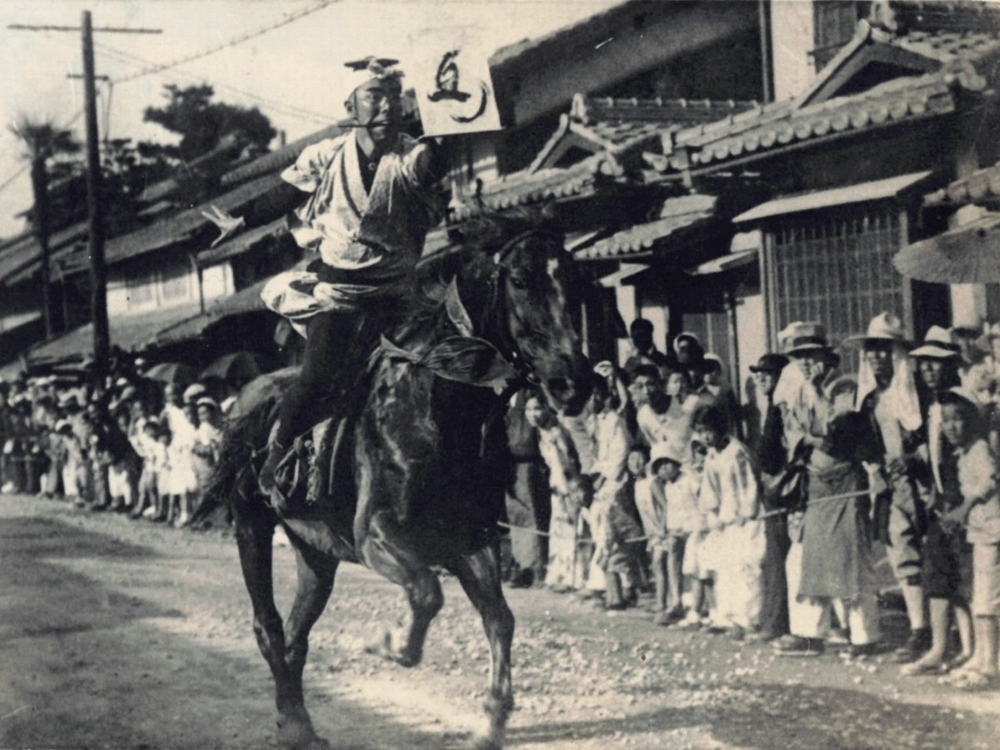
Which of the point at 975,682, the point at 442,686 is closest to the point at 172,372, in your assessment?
the point at 442,686

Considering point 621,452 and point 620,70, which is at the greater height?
point 620,70

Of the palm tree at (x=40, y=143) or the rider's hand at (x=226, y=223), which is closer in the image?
the rider's hand at (x=226, y=223)

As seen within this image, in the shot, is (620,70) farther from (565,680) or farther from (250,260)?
(565,680)

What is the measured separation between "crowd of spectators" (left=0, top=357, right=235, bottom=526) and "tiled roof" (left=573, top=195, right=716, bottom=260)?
448 centimetres

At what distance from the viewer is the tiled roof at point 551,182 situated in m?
8.58

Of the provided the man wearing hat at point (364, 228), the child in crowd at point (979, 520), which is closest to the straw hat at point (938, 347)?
the child in crowd at point (979, 520)

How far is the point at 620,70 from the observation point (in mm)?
10844

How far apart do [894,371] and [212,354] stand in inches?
283

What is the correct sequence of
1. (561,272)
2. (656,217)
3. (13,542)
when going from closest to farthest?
(561,272), (656,217), (13,542)

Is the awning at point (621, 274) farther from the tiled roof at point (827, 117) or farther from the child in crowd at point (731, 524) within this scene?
the child in crowd at point (731, 524)

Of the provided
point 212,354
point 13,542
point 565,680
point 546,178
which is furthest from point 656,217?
point 13,542

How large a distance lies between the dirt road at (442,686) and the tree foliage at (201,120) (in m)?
3.47

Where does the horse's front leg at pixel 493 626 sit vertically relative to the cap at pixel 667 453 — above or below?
below

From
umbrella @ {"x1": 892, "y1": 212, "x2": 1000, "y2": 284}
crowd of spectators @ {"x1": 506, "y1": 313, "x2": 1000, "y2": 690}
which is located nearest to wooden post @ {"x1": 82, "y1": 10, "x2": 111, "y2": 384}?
crowd of spectators @ {"x1": 506, "y1": 313, "x2": 1000, "y2": 690}
